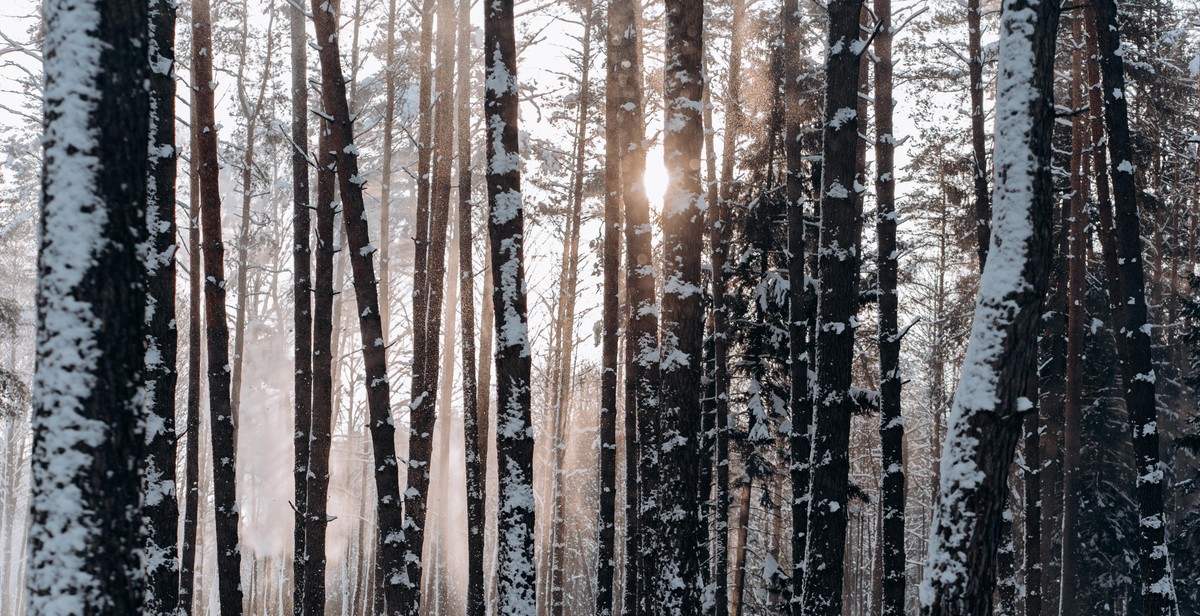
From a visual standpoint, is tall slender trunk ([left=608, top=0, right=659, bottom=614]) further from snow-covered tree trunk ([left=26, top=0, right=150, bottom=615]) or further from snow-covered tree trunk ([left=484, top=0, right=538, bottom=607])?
snow-covered tree trunk ([left=26, top=0, right=150, bottom=615])

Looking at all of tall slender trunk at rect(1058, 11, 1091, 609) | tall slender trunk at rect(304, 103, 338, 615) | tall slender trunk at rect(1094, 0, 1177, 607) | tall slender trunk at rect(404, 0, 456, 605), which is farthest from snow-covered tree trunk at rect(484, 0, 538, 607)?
tall slender trunk at rect(1058, 11, 1091, 609)

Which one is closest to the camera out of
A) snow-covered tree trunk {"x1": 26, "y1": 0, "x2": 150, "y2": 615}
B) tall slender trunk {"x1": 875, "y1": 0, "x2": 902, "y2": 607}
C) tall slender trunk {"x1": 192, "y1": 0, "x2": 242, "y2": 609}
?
snow-covered tree trunk {"x1": 26, "y1": 0, "x2": 150, "y2": 615}

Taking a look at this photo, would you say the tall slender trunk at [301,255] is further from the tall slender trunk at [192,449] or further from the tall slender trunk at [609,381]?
the tall slender trunk at [609,381]

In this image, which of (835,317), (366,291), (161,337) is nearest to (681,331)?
(835,317)

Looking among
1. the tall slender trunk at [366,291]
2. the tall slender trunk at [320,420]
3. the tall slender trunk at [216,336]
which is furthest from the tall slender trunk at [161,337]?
the tall slender trunk at [320,420]

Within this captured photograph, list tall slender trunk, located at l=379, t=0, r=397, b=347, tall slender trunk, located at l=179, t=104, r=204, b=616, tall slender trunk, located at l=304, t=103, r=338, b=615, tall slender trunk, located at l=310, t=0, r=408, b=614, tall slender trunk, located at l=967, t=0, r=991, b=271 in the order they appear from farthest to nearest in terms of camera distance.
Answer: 1. tall slender trunk, located at l=379, t=0, r=397, b=347
2. tall slender trunk, located at l=967, t=0, r=991, b=271
3. tall slender trunk, located at l=179, t=104, r=204, b=616
4. tall slender trunk, located at l=304, t=103, r=338, b=615
5. tall slender trunk, located at l=310, t=0, r=408, b=614

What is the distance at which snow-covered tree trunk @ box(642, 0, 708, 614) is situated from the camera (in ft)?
30.2

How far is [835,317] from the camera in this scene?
408 inches

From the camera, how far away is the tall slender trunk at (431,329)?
1400cm

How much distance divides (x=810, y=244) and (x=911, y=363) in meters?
16.3

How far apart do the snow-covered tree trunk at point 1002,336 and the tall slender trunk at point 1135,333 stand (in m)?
7.89

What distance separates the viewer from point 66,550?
15.4 feet

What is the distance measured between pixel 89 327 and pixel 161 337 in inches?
171

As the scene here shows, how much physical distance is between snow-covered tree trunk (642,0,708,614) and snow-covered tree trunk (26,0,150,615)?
17.3ft
